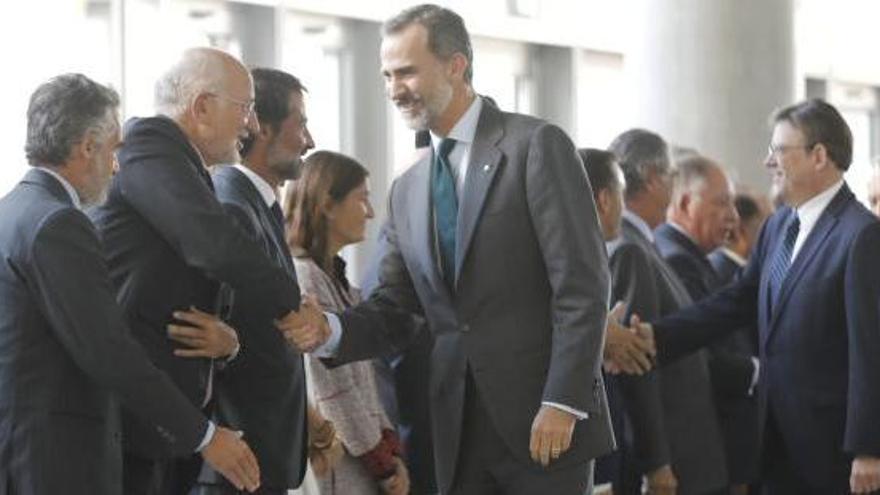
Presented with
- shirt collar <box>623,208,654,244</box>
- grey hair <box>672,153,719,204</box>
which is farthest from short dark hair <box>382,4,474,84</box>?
grey hair <box>672,153,719,204</box>

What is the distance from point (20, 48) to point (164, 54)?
0.93 meters

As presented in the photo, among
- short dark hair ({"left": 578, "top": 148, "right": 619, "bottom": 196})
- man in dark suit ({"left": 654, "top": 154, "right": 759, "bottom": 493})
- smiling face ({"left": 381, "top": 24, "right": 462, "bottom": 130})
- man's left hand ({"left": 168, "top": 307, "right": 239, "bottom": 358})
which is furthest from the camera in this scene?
man in dark suit ({"left": 654, "top": 154, "right": 759, "bottom": 493})

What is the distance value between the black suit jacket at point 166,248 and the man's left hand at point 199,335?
3cm

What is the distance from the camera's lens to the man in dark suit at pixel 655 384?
6.42 m

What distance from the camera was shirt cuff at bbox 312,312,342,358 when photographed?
200 inches

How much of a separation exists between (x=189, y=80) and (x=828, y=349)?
7.46 feet

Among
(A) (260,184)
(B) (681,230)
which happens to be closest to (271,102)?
(A) (260,184)

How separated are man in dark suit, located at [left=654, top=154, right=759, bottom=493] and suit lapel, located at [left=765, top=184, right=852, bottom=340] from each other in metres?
0.97

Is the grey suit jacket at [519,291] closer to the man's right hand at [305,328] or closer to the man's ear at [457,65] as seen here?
the man's ear at [457,65]

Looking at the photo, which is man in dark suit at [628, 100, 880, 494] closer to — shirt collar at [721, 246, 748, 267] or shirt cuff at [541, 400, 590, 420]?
shirt cuff at [541, 400, 590, 420]

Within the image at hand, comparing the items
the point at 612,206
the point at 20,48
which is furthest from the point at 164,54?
the point at 612,206

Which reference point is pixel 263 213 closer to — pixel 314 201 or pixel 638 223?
pixel 314 201

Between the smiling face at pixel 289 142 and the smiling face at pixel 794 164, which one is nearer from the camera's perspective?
the smiling face at pixel 289 142

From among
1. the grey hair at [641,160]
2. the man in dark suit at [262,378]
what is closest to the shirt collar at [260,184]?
the man in dark suit at [262,378]
